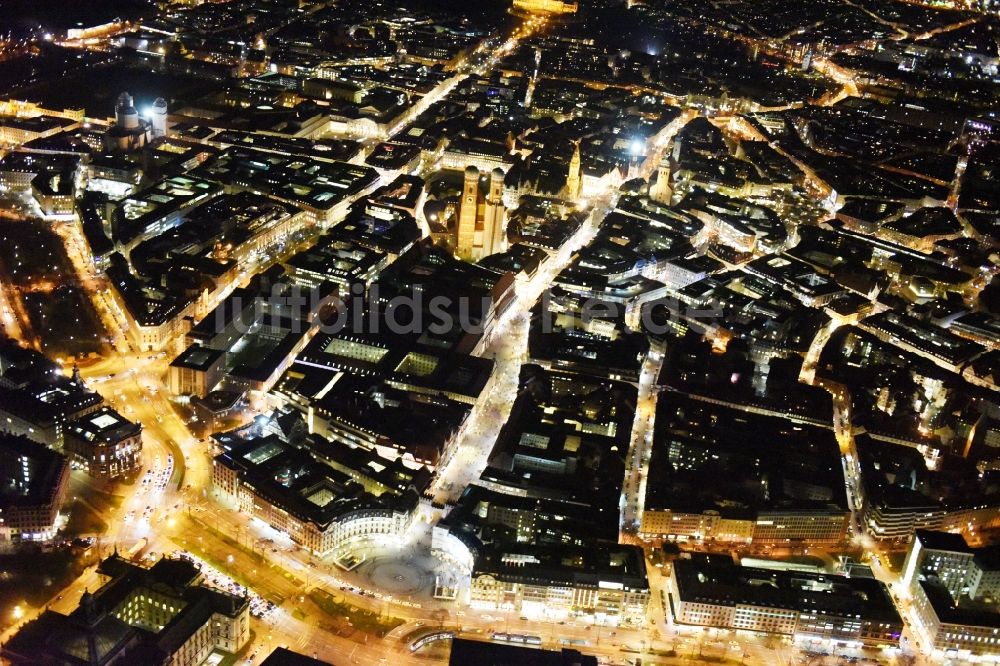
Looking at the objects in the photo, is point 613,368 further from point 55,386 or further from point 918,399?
point 55,386

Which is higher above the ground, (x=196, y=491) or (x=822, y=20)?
(x=822, y=20)

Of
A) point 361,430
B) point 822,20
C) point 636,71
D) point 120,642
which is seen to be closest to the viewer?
point 120,642

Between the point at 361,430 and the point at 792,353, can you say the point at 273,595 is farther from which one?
the point at 792,353

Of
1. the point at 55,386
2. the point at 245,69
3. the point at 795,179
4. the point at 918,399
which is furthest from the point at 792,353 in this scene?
the point at 245,69

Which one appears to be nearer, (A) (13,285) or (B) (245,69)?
(A) (13,285)

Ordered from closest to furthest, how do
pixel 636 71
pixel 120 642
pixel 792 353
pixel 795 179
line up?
pixel 120 642 → pixel 792 353 → pixel 795 179 → pixel 636 71

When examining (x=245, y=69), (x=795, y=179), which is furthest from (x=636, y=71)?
(x=245, y=69)
